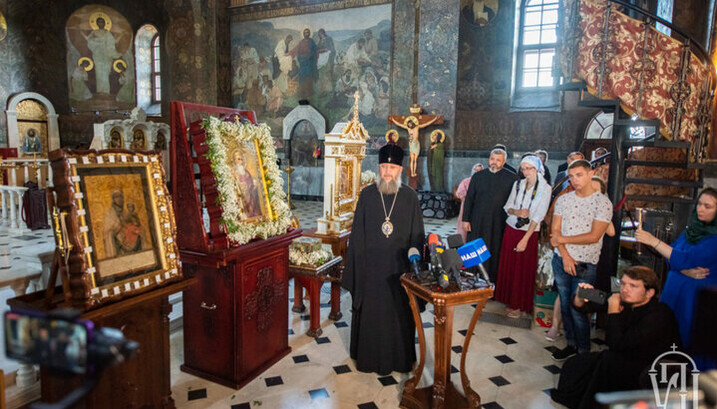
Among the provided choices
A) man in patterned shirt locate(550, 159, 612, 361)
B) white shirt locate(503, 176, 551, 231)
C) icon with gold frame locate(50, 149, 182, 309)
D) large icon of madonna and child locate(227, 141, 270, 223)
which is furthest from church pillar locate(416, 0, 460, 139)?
icon with gold frame locate(50, 149, 182, 309)

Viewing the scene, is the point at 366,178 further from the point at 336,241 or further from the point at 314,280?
the point at 314,280

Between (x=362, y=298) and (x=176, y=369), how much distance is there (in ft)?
5.80

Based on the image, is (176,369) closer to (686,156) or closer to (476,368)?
(476,368)

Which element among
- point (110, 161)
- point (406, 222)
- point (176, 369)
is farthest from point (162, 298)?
point (406, 222)

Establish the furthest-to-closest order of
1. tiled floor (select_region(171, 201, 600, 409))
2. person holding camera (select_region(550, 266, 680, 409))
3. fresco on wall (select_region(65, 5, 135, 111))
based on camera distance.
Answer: fresco on wall (select_region(65, 5, 135, 111)) → tiled floor (select_region(171, 201, 600, 409)) → person holding camera (select_region(550, 266, 680, 409))

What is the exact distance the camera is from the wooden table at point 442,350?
295 centimetres

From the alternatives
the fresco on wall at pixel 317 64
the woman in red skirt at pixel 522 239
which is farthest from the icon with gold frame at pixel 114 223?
the fresco on wall at pixel 317 64

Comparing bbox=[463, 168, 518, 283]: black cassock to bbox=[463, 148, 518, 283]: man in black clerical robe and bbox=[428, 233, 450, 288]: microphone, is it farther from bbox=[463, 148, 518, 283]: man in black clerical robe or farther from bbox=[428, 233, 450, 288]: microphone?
bbox=[428, 233, 450, 288]: microphone

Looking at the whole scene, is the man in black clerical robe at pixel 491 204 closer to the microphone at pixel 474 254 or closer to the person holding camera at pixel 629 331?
the person holding camera at pixel 629 331

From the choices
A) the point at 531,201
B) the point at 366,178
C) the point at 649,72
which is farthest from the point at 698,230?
the point at 366,178

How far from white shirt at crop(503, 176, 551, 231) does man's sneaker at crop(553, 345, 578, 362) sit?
129 centimetres

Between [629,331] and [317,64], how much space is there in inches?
582

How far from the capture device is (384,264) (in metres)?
3.69

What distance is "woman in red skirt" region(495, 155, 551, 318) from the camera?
15.7 ft
